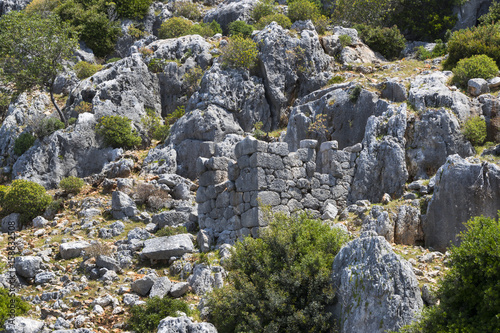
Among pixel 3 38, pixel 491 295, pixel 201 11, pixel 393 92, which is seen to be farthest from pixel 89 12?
A: pixel 491 295

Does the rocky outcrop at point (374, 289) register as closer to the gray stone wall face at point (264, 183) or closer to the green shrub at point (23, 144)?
the gray stone wall face at point (264, 183)

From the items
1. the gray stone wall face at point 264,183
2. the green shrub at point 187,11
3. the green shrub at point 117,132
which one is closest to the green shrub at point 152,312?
the gray stone wall face at point 264,183

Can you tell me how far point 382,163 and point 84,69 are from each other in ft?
74.1

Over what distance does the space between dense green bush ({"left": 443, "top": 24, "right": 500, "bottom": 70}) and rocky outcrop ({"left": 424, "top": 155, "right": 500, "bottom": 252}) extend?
10.7 meters

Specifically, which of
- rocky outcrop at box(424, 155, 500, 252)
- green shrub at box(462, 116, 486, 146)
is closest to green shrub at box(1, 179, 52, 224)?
rocky outcrop at box(424, 155, 500, 252)

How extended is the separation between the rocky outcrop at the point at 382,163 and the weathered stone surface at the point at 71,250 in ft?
30.0

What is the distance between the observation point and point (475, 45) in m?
21.2

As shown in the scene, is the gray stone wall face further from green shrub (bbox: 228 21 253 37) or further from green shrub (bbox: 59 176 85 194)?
green shrub (bbox: 228 21 253 37)

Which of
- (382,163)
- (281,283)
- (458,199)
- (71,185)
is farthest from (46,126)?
(458,199)

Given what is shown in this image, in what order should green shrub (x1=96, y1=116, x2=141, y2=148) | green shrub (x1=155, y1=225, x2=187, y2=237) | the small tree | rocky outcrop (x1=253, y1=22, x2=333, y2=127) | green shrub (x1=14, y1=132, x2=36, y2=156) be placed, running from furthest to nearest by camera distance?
the small tree, rocky outcrop (x1=253, y1=22, x2=333, y2=127), green shrub (x1=14, y1=132, x2=36, y2=156), green shrub (x1=96, y1=116, x2=141, y2=148), green shrub (x1=155, y1=225, x2=187, y2=237)

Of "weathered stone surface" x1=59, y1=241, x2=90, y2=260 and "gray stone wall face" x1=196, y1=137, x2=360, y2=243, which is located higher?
"gray stone wall face" x1=196, y1=137, x2=360, y2=243

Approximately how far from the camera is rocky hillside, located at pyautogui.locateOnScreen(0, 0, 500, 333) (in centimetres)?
1135

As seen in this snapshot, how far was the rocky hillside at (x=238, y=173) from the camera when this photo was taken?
11.4 metres

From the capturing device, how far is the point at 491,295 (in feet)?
23.1
